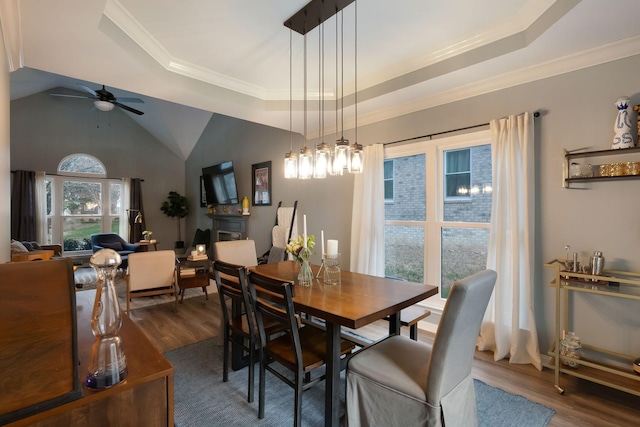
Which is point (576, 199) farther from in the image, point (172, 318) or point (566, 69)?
point (172, 318)

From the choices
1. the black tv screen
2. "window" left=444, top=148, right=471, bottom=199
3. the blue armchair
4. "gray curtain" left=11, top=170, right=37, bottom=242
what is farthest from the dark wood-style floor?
"gray curtain" left=11, top=170, right=37, bottom=242

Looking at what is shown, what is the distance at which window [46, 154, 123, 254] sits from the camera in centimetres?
696

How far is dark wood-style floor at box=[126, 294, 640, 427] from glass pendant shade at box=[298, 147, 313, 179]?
1.87 m

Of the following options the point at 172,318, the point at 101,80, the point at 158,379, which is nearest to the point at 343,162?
the point at 158,379

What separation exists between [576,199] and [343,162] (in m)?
1.90

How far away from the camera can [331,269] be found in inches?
91.0

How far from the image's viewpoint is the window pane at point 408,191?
344 cm

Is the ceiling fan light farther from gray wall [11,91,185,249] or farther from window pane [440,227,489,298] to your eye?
window pane [440,227,489,298]

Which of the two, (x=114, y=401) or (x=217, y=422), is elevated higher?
(x=114, y=401)

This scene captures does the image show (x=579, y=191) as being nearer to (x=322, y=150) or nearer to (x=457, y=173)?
(x=457, y=173)

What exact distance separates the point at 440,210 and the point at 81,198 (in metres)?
8.15

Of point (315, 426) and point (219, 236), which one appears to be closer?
point (315, 426)

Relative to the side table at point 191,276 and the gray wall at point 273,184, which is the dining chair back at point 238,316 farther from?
the gray wall at point 273,184

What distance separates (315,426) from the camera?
74.4 inches
